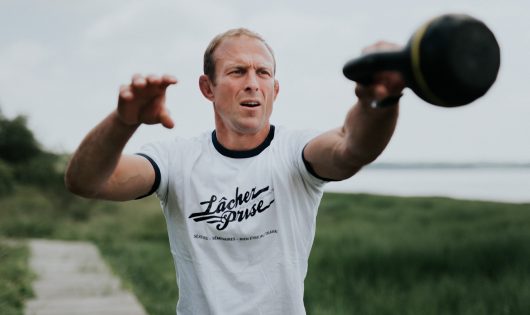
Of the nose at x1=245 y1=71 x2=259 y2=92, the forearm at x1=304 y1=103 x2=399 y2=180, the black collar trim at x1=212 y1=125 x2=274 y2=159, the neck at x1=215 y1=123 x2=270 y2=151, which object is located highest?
the nose at x1=245 y1=71 x2=259 y2=92

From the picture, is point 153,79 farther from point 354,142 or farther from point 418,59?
point 418,59

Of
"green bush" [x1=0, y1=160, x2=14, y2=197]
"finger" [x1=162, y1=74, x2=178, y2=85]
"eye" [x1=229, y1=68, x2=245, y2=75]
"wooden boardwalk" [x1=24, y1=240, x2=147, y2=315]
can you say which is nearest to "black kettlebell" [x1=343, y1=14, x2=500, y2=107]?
"finger" [x1=162, y1=74, x2=178, y2=85]

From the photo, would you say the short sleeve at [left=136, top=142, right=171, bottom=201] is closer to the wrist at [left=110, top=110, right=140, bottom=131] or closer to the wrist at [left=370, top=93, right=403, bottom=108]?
the wrist at [left=110, top=110, right=140, bottom=131]

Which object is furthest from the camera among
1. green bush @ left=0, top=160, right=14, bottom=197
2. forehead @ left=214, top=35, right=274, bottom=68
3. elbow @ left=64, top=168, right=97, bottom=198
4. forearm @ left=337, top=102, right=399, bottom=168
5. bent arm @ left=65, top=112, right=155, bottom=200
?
green bush @ left=0, top=160, right=14, bottom=197

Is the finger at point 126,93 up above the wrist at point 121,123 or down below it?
above

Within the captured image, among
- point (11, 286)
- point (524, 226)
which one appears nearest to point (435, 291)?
point (524, 226)

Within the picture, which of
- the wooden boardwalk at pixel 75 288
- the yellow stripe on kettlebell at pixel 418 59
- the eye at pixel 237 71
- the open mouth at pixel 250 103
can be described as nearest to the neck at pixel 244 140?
the open mouth at pixel 250 103

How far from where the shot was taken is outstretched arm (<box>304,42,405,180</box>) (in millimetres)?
1498

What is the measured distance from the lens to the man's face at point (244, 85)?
87.7 inches

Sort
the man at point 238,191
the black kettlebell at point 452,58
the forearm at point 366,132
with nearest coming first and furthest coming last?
the black kettlebell at point 452,58 < the forearm at point 366,132 < the man at point 238,191

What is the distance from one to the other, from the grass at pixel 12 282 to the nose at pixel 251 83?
15.1 feet

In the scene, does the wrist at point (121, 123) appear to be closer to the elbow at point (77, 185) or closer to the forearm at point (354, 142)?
the elbow at point (77, 185)

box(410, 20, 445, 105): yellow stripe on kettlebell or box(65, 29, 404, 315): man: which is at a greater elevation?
box(410, 20, 445, 105): yellow stripe on kettlebell

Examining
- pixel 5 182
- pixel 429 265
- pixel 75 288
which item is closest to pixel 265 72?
pixel 75 288
